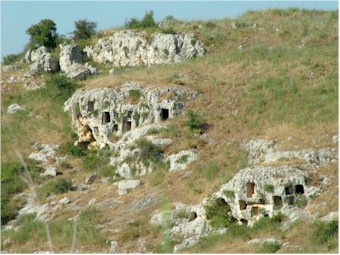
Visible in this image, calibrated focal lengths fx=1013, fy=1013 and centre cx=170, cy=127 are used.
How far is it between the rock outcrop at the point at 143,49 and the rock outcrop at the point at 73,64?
0.67 meters

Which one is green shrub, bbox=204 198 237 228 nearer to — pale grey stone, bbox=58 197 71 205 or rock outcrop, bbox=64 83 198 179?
rock outcrop, bbox=64 83 198 179

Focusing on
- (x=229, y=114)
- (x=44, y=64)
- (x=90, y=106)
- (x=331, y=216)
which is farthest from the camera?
(x=44, y=64)

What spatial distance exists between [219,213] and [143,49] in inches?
745

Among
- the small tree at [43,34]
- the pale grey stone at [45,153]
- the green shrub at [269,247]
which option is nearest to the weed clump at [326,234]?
the green shrub at [269,247]

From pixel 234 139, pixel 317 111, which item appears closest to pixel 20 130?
pixel 234 139

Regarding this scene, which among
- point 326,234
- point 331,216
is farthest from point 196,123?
point 326,234

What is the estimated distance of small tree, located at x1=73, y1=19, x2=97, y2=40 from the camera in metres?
53.2

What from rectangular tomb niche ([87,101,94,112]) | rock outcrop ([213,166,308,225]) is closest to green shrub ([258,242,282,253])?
rock outcrop ([213,166,308,225])

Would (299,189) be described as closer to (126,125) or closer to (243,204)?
(243,204)

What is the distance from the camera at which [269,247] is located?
2636 cm

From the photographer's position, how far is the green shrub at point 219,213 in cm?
2962

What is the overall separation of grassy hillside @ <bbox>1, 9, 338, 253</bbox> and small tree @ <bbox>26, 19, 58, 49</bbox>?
2936mm

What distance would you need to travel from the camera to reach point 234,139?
36031mm

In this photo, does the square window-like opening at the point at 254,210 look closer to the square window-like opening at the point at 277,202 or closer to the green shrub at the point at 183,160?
the square window-like opening at the point at 277,202
